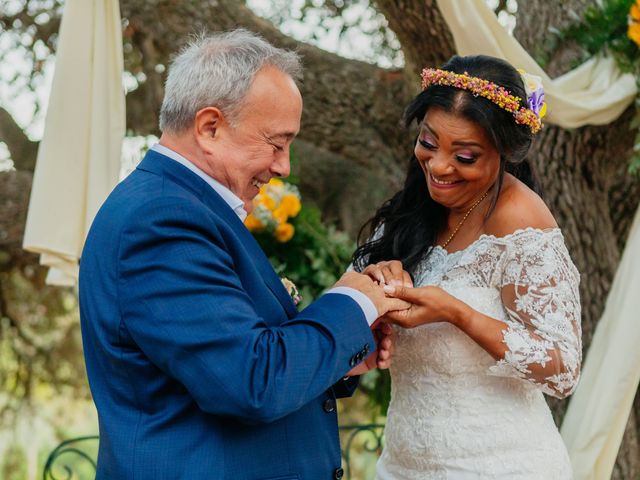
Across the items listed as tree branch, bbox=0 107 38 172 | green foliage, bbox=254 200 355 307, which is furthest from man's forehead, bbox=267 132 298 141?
tree branch, bbox=0 107 38 172

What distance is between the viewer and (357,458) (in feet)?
24.5

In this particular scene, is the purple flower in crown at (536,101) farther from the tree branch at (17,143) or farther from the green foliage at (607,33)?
the tree branch at (17,143)

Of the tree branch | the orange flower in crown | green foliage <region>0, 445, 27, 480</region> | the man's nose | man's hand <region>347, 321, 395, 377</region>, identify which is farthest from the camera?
green foliage <region>0, 445, 27, 480</region>

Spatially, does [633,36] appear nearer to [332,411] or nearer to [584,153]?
[584,153]

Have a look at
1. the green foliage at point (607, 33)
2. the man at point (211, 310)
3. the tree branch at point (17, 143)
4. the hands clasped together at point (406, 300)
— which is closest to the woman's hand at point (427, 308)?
the hands clasped together at point (406, 300)

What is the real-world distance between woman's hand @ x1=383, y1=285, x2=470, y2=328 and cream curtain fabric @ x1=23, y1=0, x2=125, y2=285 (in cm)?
140

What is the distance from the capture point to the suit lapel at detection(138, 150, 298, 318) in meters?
2.08

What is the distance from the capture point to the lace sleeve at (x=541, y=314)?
2537 millimetres

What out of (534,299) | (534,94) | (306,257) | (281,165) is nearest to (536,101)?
(534,94)

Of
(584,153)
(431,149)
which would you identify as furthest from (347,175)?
(431,149)

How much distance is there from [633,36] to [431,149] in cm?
172

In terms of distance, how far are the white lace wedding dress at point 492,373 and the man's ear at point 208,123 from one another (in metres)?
0.96

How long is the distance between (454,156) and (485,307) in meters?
0.44

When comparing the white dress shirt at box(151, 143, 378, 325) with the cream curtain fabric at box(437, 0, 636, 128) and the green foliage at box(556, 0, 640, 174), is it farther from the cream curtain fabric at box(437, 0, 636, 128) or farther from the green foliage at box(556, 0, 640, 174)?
the green foliage at box(556, 0, 640, 174)
